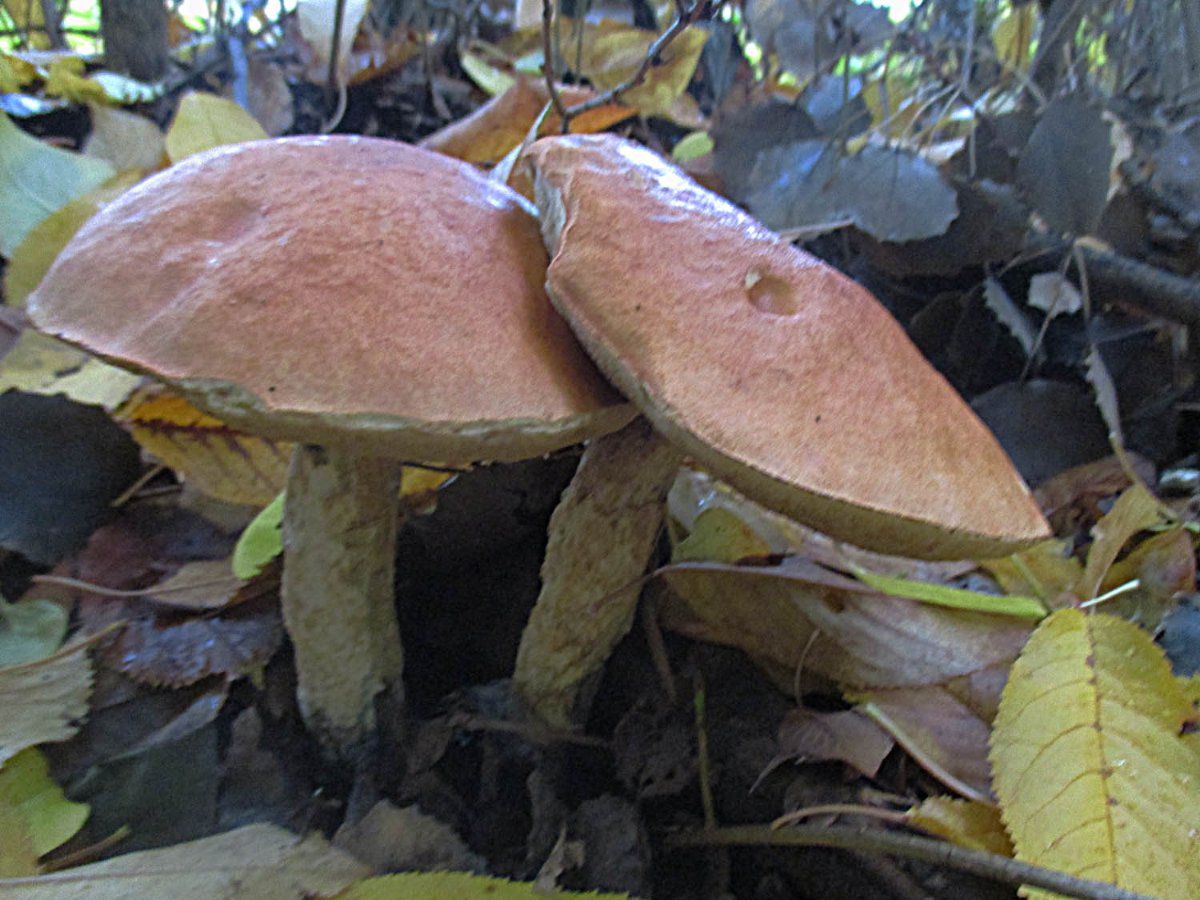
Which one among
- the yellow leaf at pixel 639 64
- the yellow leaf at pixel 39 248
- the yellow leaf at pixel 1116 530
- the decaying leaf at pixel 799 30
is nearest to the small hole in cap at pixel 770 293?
the yellow leaf at pixel 1116 530

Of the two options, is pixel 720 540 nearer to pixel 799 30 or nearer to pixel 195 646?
pixel 195 646

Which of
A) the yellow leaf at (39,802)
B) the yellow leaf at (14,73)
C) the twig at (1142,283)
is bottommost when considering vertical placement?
the yellow leaf at (39,802)

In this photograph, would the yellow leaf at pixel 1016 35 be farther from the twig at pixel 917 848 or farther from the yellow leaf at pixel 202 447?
the yellow leaf at pixel 202 447

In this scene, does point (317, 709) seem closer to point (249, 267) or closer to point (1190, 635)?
point (249, 267)

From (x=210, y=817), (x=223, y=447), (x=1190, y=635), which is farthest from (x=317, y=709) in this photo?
(x=1190, y=635)

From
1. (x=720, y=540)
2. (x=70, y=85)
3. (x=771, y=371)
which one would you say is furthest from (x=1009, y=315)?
(x=70, y=85)
